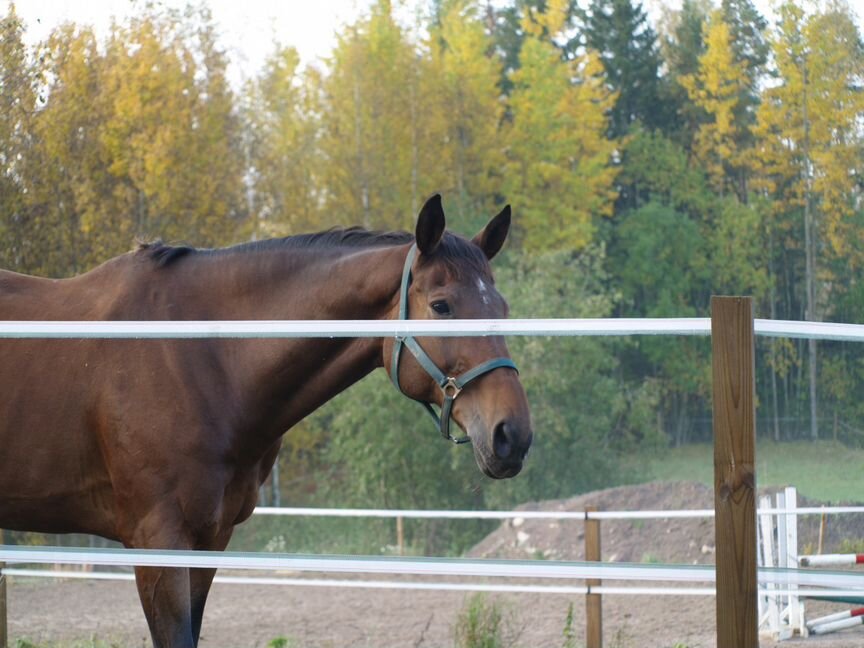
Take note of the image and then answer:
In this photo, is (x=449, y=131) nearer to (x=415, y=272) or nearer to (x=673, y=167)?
(x=673, y=167)

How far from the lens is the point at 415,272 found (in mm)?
3281

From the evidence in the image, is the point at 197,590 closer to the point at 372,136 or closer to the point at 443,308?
the point at 443,308

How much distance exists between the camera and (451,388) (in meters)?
3.05

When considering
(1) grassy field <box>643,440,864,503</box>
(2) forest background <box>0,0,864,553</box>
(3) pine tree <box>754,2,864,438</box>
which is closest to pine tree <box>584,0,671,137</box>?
(2) forest background <box>0,0,864,553</box>

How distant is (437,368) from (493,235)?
0.68 metres

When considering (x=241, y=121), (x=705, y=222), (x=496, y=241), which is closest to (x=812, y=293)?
(x=705, y=222)

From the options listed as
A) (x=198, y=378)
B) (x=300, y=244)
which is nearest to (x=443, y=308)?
(x=300, y=244)

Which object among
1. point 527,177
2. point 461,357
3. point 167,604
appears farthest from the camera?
point 527,177

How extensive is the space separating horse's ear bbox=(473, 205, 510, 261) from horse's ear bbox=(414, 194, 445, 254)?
0.30 meters

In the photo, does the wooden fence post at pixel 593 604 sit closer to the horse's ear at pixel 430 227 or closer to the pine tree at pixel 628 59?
the horse's ear at pixel 430 227

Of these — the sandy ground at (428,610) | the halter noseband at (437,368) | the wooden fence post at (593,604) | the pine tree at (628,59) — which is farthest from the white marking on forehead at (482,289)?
the pine tree at (628,59)

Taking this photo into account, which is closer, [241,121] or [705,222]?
[241,121]

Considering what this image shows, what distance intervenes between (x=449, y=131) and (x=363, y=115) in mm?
3172

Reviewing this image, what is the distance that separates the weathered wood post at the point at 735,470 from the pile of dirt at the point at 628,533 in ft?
32.5
